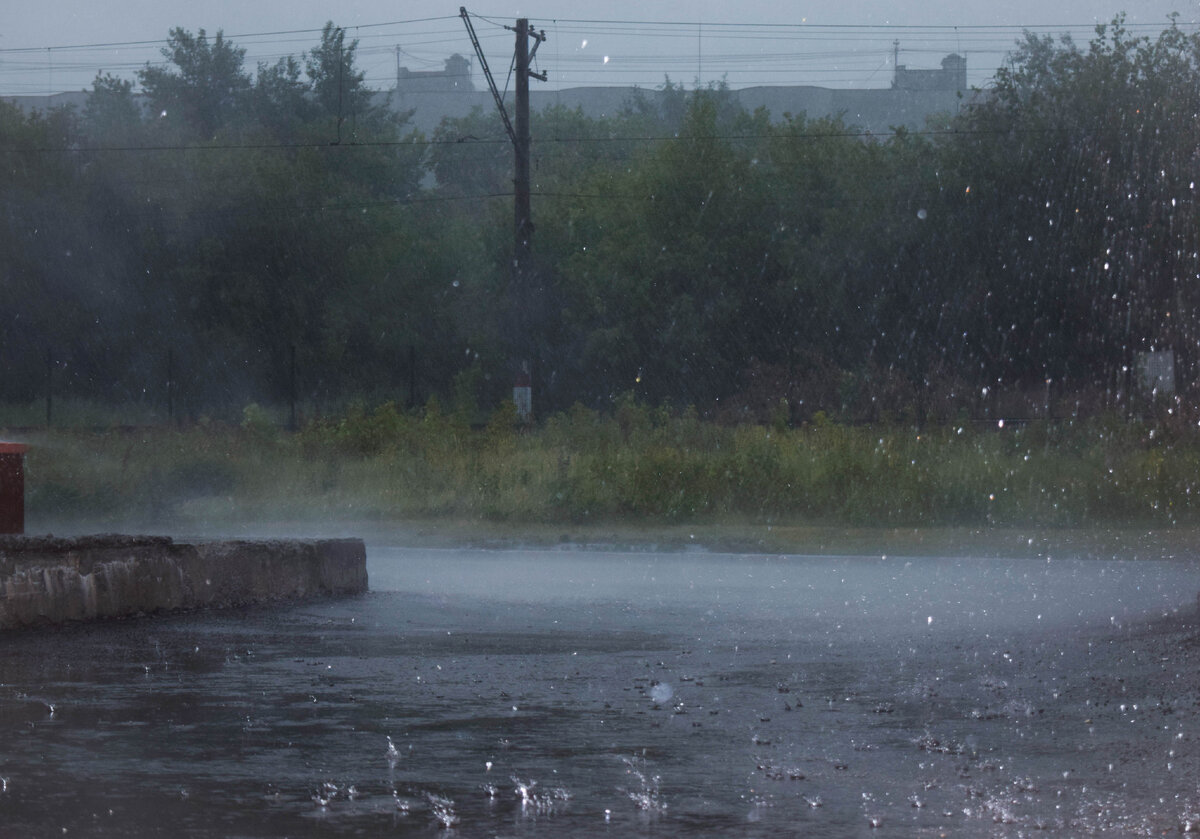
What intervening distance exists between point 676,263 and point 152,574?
38304mm

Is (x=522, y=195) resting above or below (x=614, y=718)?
above

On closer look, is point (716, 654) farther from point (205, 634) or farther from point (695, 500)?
point (695, 500)

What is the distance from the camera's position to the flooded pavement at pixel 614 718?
217 inches

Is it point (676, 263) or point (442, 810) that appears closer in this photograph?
point (442, 810)

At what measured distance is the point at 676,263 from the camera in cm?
4831

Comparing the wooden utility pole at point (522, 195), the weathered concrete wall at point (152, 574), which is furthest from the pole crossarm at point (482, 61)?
the weathered concrete wall at point (152, 574)

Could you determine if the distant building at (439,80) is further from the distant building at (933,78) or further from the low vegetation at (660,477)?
the low vegetation at (660,477)

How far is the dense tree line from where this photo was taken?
137 ft

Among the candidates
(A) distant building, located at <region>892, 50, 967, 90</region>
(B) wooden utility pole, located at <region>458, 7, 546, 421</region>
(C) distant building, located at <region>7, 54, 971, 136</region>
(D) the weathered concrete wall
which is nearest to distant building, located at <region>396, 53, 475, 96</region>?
(C) distant building, located at <region>7, 54, 971, 136</region>

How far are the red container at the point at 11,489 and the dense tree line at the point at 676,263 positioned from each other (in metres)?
25.2

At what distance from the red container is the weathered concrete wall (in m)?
0.98

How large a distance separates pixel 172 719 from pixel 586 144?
7138cm

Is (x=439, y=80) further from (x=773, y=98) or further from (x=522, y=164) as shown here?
(x=522, y=164)

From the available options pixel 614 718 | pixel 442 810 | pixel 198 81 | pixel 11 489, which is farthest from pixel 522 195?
pixel 198 81
